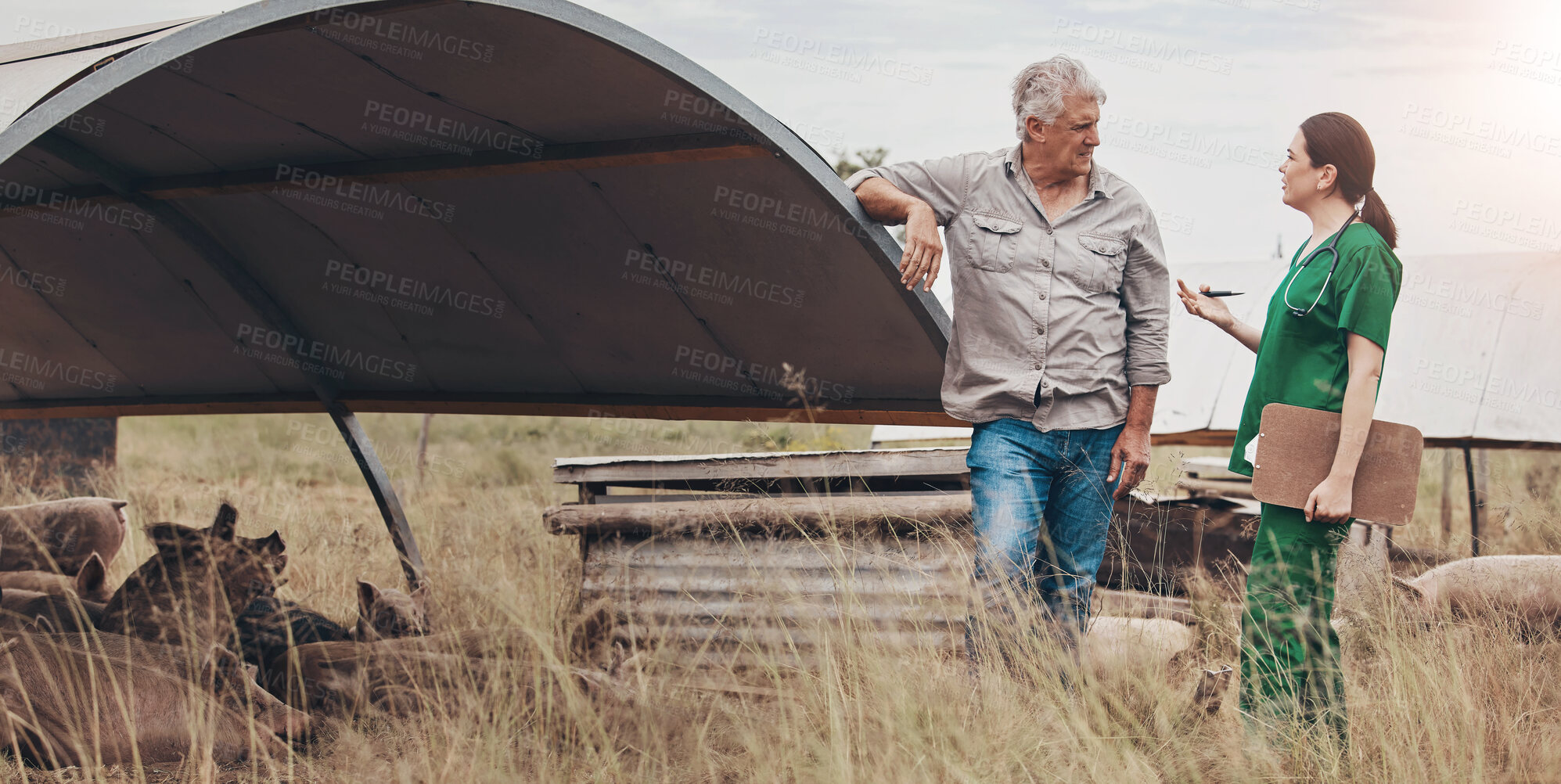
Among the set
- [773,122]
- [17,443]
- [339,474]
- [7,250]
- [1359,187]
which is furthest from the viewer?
[339,474]

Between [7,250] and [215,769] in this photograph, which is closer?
[215,769]

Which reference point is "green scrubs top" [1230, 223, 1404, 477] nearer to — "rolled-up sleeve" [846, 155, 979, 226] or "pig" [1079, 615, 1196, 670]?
"rolled-up sleeve" [846, 155, 979, 226]

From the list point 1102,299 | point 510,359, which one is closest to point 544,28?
point 1102,299

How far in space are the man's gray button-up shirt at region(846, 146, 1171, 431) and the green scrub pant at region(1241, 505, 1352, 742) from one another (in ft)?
1.99

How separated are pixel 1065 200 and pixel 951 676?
5.06 ft

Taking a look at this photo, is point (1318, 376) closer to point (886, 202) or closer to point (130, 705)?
point (886, 202)

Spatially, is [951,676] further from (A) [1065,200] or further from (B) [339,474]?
(B) [339,474]

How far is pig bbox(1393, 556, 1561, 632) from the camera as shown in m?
4.79

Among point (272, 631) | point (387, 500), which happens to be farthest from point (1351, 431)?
point (387, 500)

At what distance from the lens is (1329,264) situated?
2.79 meters

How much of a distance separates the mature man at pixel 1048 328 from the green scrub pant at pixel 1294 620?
1.65ft

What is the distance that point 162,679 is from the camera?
3529 millimetres

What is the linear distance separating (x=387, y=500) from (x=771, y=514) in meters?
2.72

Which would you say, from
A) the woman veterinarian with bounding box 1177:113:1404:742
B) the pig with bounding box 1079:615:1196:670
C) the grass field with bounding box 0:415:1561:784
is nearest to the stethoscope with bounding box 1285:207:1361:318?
the woman veterinarian with bounding box 1177:113:1404:742
